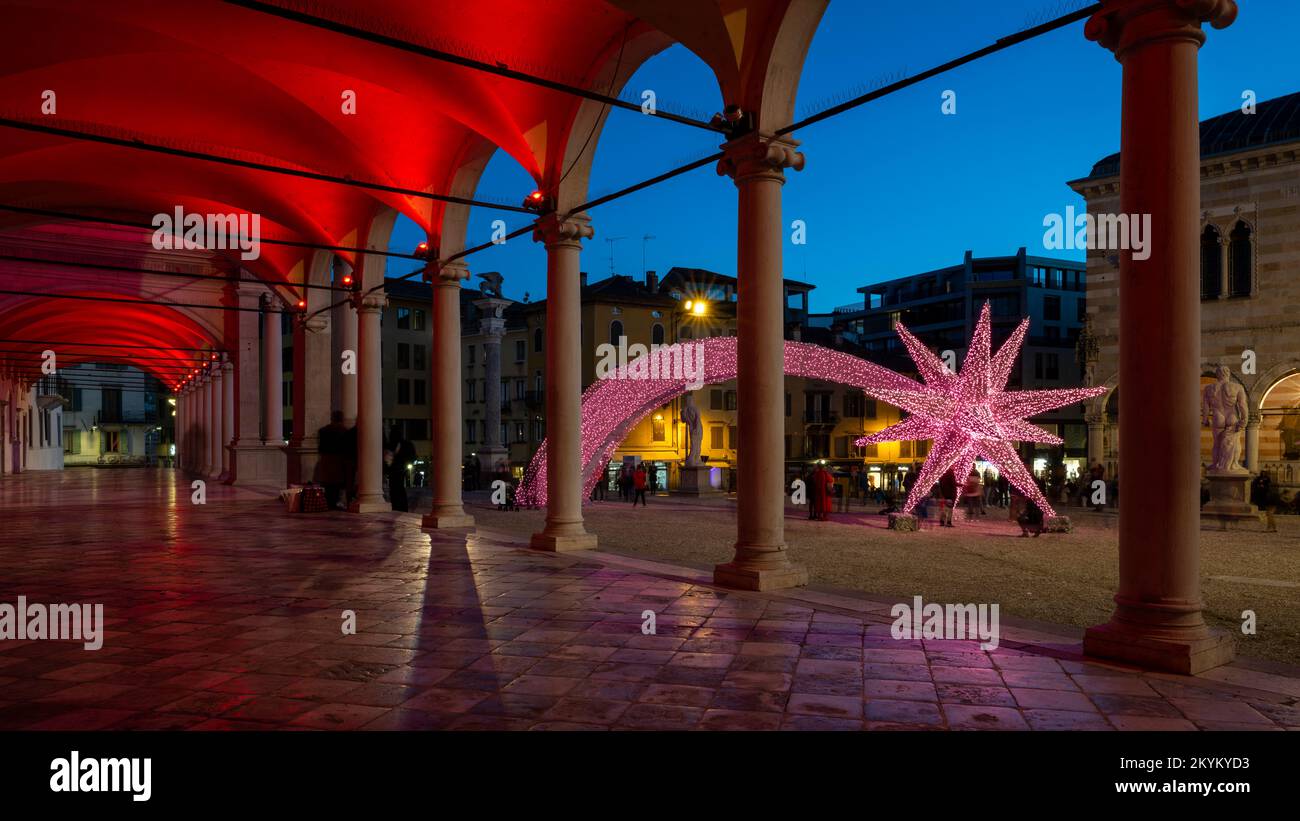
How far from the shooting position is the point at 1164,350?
4.98m

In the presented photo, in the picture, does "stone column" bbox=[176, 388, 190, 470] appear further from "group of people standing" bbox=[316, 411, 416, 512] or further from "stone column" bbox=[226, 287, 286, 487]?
"group of people standing" bbox=[316, 411, 416, 512]

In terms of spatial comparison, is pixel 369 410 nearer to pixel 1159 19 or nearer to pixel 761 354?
pixel 761 354

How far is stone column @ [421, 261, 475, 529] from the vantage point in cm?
1335

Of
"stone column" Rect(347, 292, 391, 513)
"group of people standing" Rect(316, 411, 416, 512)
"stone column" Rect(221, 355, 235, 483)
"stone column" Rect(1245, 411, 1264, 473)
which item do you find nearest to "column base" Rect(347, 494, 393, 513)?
"stone column" Rect(347, 292, 391, 513)

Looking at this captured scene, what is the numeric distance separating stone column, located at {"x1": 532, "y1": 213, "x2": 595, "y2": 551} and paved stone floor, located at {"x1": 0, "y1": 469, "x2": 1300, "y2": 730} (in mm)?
1863

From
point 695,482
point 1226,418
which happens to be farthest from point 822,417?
point 1226,418

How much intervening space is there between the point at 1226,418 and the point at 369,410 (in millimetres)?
17074

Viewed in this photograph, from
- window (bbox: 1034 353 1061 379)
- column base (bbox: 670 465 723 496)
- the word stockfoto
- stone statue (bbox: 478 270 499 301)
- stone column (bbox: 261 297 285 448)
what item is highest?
stone statue (bbox: 478 270 499 301)

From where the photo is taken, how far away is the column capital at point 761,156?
Answer: 7.69 metres

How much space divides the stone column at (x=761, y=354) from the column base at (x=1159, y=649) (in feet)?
10.0

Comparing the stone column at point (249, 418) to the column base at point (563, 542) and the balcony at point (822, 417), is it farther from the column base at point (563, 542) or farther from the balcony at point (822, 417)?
the balcony at point (822, 417)
